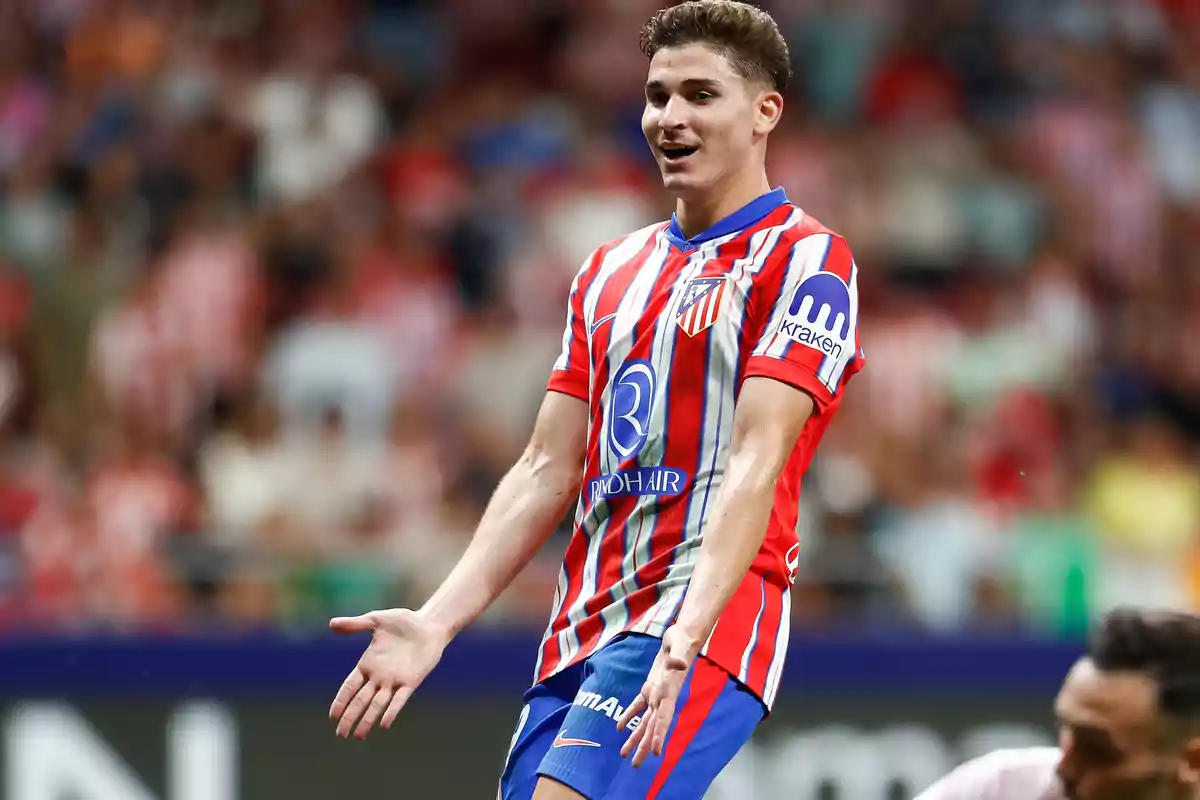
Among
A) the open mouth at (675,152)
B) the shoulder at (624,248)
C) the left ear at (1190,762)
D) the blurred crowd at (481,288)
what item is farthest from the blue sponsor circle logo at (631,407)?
the blurred crowd at (481,288)

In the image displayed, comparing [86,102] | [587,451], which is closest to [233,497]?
[86,102]

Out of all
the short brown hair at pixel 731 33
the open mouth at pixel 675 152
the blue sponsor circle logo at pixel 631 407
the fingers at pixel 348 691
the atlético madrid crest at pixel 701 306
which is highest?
the short brown hair at pixel 731 33

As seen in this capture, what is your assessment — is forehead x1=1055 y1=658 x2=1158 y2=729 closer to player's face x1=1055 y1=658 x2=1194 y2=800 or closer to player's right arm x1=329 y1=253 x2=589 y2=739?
player's face x1=1055 y1=658 x2=1194 y2=800

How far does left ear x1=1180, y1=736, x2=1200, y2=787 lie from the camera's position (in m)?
3.85

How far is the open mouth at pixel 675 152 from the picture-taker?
4.43m

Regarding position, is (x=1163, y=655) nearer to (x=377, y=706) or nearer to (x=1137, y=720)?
(x=1137, y=720)

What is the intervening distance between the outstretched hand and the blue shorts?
6.2 inches

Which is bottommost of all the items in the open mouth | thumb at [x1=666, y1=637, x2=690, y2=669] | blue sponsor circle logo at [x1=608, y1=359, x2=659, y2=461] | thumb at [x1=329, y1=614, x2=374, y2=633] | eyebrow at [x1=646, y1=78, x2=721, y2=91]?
thumb at [x1=666, y1=637, x2=690, y2=669]

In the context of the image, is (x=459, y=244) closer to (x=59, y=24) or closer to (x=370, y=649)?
(x=59, y=24)

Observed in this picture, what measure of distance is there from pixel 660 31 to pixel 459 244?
700 centimetres

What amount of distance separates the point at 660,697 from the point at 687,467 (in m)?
0.61

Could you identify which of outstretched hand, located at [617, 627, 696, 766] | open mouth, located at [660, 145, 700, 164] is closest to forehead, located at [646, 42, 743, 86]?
open mouth, located at [660, 145, 700, 164]

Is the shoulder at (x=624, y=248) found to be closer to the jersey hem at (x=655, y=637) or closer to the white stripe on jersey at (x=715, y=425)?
the white stripe on jersey at (x=715, y=425)

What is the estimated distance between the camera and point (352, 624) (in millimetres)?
4266
